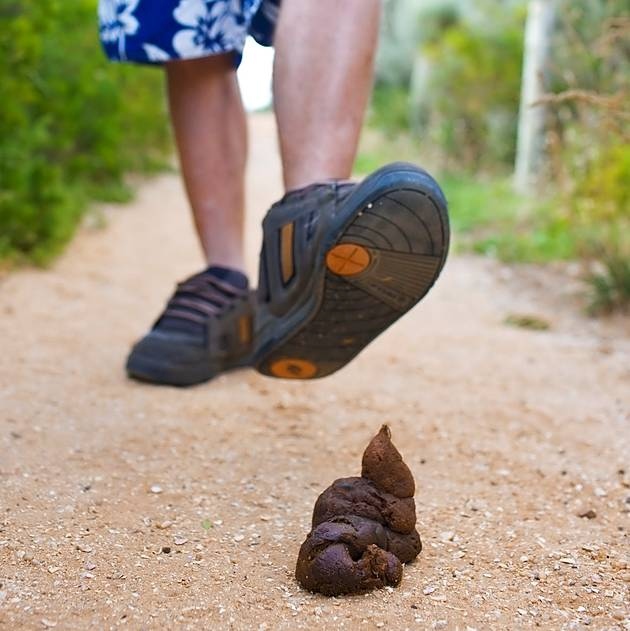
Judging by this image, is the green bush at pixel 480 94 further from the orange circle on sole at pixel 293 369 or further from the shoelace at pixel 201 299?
the orange circle on sole at pixel 293 369

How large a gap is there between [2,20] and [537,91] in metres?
3.36

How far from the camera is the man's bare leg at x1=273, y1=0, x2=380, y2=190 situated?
4.90 ft

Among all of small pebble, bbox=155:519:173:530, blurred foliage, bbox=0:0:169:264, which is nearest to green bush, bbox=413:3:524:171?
blurred foliage, bbox=0:0:169:264

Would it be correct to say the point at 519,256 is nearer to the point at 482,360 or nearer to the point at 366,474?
the point at 482,360

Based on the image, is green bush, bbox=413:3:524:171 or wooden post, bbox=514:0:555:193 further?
green bush, bbox=413:3:524:171

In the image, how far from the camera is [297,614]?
104cm

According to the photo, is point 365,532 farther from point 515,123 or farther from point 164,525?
point 515,123

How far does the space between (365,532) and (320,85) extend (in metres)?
0.74

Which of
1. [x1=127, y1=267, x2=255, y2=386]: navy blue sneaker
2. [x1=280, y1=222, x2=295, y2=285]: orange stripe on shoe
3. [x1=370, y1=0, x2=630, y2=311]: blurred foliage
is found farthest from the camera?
[x1=370, y1=0, x2=630, y2=311]: blurred foliage

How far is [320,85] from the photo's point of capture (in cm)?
150

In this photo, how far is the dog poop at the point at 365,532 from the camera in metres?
1.07

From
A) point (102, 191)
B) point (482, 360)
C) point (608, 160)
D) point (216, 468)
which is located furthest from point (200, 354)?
point (102, 191)

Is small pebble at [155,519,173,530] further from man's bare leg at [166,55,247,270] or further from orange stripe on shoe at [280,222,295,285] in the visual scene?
man's bare leg at [166,55,247,270]

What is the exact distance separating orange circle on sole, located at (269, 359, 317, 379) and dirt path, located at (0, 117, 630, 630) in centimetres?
14
